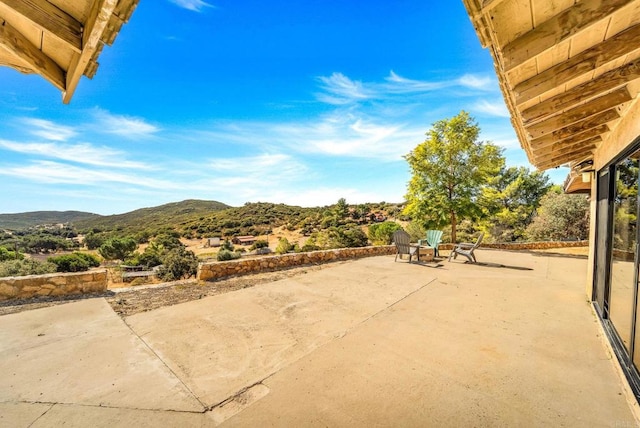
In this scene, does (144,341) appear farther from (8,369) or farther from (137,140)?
(137,140)

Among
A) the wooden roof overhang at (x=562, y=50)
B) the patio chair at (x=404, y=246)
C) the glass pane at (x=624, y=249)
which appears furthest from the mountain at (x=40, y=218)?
the glass pane at (x=624, y=249)

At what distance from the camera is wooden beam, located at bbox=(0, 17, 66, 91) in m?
1.26

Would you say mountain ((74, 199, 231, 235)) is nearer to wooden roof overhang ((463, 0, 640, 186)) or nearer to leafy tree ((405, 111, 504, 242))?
leafy tree ((405, 111, 504, 242))

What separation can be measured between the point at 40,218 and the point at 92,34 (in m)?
87.4

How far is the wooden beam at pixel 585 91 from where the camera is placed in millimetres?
1931

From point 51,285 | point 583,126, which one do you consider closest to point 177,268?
point 51,285

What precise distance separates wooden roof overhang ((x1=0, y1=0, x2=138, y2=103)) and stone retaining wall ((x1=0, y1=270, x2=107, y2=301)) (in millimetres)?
4755

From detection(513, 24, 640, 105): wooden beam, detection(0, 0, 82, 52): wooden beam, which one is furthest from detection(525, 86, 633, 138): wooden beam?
detection(0, 0, 82, 52): wooden beam

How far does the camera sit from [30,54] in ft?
4.69

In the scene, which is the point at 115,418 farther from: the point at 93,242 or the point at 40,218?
the point at 40,218

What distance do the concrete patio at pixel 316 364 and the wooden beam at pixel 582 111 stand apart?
2488mm

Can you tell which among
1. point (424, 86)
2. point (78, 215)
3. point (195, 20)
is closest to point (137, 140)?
point (195, 20)

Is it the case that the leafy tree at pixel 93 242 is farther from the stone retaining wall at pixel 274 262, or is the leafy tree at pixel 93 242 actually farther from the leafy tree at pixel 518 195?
the leafy tree at pixel 518 195

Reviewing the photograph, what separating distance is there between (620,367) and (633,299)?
660mm
